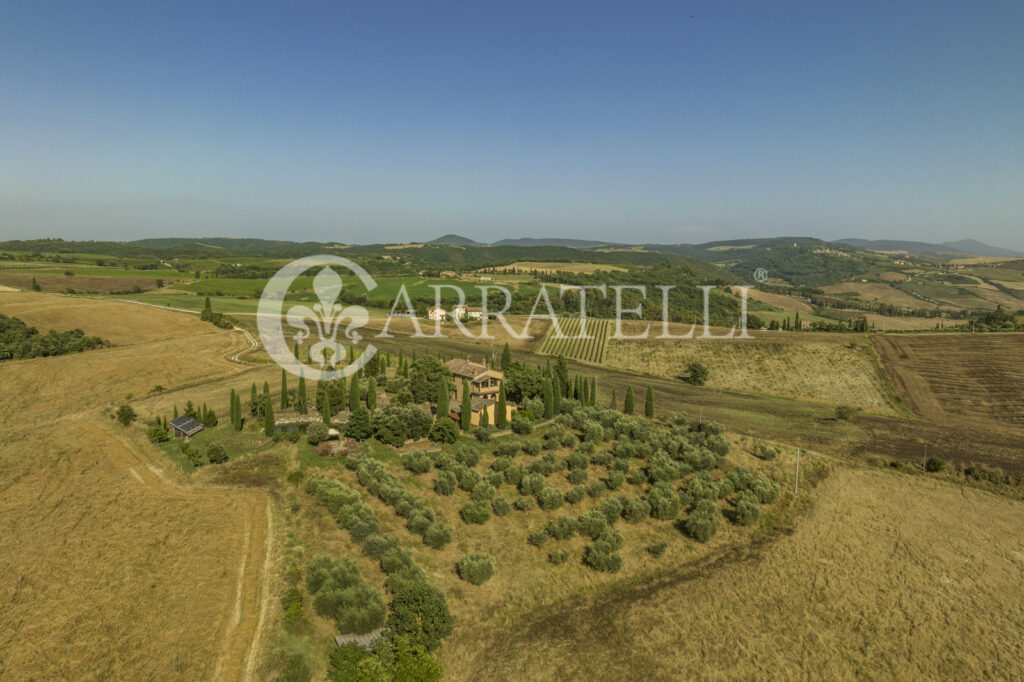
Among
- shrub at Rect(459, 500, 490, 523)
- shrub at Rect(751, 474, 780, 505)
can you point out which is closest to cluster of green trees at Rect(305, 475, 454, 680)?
shrub at Rect(459, 500, 490, 523)

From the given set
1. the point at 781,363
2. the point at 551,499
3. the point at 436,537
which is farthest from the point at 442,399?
the point at 781,363

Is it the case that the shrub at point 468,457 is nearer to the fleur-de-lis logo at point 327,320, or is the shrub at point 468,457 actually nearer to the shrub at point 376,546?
A: the shrub at point 376,546

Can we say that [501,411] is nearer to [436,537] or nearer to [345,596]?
[436,537]

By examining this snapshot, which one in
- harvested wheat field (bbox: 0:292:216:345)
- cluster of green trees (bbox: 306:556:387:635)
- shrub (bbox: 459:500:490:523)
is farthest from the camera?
harvested wheat field (bbox: 0:292:216:345)

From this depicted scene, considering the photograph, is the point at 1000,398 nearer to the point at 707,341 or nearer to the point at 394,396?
the point at 707,341

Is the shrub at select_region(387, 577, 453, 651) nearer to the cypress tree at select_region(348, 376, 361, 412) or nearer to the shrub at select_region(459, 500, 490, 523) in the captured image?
the shrub at select_region(459, 500, 490, 523)

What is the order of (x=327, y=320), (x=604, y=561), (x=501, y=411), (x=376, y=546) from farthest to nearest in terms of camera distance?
(x=327, y=320)
(x=501, y=411)
(x=604, y=561)
(x=376, y=546)

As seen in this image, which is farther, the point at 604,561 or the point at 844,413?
the point at 844,413

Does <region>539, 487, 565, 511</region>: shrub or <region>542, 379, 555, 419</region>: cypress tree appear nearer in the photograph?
<region>539, 487, 565, 511</region>: shrub
